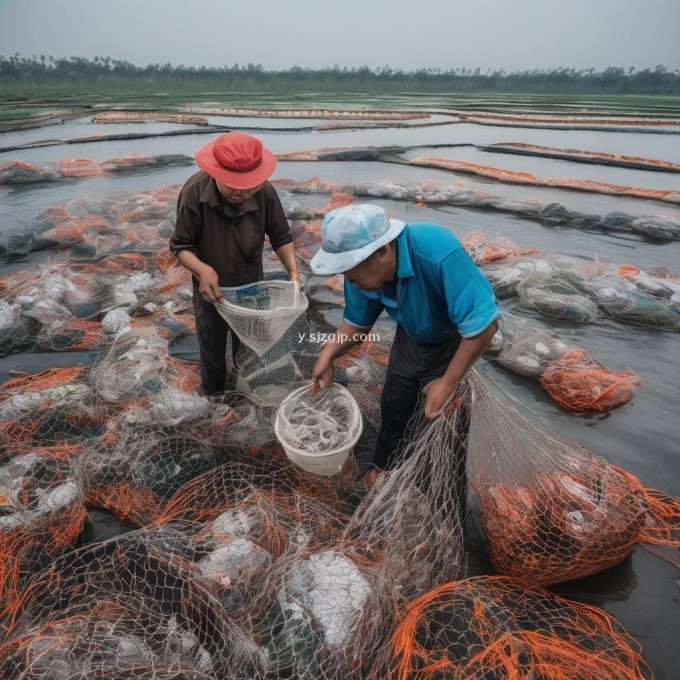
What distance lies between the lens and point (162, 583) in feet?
5.62

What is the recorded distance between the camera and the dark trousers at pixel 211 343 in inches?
110

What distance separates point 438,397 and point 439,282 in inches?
19.1

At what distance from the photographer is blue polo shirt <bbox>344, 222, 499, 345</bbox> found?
1.69m

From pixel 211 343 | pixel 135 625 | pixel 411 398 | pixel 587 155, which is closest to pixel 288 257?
pixel 211 343

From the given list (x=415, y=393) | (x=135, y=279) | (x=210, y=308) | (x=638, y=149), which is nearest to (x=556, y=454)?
(x=415, y=393)

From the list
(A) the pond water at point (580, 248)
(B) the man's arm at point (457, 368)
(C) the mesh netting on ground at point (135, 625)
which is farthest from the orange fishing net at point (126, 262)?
(B) the man's arm at point (457, 368)

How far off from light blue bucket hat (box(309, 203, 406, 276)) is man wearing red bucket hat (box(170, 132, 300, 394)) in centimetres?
94

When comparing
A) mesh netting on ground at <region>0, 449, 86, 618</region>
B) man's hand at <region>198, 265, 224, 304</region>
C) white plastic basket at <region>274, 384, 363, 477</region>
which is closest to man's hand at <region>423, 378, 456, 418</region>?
white plastic basket at <region>274, 384, 363, 477</region>

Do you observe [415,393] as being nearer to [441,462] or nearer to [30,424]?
[441,462]

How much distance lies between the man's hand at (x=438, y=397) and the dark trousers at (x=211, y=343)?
1.49 m

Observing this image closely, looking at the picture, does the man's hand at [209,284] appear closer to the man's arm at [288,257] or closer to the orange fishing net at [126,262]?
the man's arm at [288,257]

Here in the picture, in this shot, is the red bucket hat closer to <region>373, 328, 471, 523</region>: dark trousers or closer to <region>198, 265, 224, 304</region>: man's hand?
<region>198, 265, 224, 304</region>: man's hand

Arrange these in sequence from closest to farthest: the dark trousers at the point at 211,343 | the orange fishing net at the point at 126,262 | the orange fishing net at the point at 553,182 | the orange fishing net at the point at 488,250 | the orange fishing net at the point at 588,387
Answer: the dark trousers at the point at 211,343
the orange fishing net at the point at 588,387
the orange fishing net at the point at 126,262
the orange fishing net at the point at 488,250
the orange fishing net at the point at 553,182

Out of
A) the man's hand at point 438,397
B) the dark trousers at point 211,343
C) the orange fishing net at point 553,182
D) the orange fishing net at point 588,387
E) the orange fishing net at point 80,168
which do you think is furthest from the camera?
the orange fishing net at point 80,168
